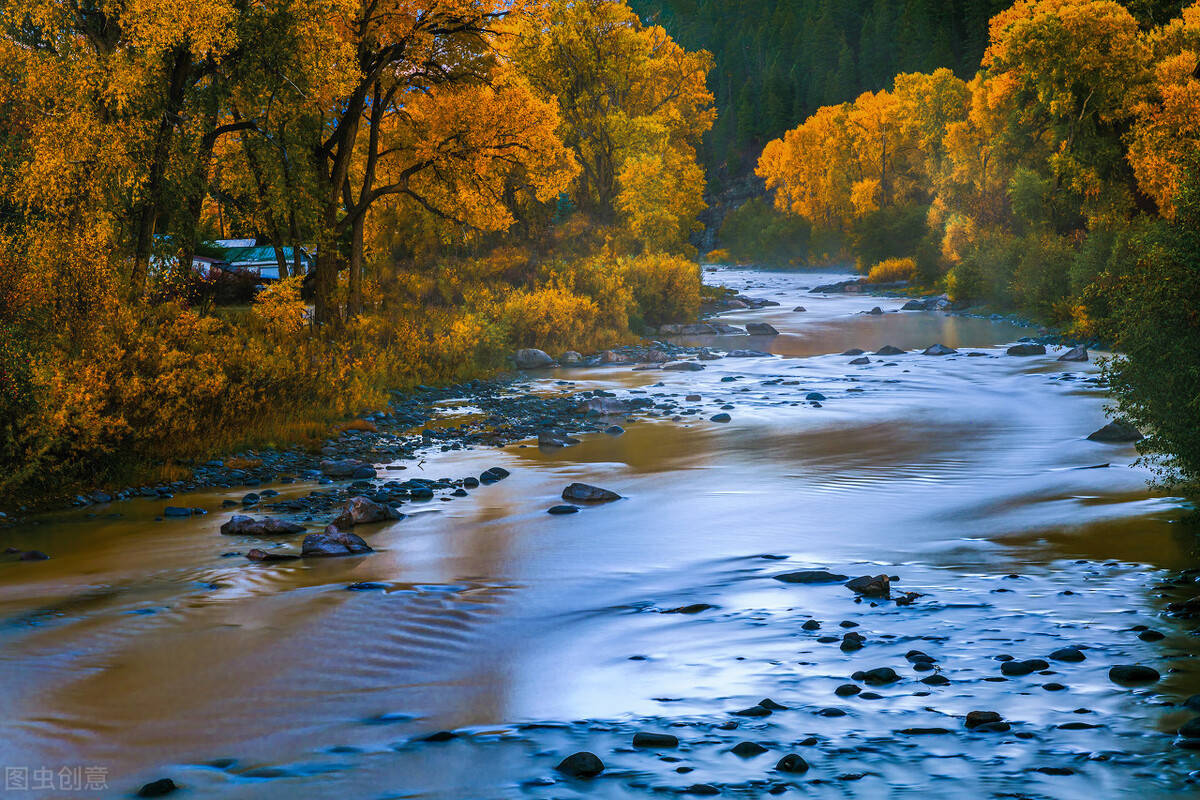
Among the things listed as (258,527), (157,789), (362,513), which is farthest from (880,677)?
(258,527)

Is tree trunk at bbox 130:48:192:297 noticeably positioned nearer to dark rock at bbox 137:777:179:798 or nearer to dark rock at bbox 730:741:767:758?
dark rock at bbox 137:777:179:798

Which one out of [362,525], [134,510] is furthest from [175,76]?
[362,525]

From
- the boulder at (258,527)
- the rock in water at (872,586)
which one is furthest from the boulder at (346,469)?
the rock in water at (872,586)

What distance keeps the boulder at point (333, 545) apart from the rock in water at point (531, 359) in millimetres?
17561

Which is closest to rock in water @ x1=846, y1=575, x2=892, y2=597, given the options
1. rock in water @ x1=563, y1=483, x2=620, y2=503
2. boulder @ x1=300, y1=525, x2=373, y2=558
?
rock in water @ x1=563, y1=483, x2=620, y2=503

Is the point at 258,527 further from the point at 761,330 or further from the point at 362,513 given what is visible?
the point at 761,330

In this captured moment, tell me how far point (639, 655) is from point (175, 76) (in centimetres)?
1525

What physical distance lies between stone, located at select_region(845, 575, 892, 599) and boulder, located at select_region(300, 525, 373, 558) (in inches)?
193

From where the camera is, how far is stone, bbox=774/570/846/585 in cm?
897

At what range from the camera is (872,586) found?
841cm

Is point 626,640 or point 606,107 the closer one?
point 626,640

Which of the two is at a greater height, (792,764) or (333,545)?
(333,545)

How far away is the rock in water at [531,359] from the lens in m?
27.9

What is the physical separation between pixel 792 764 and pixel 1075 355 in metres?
25.0
